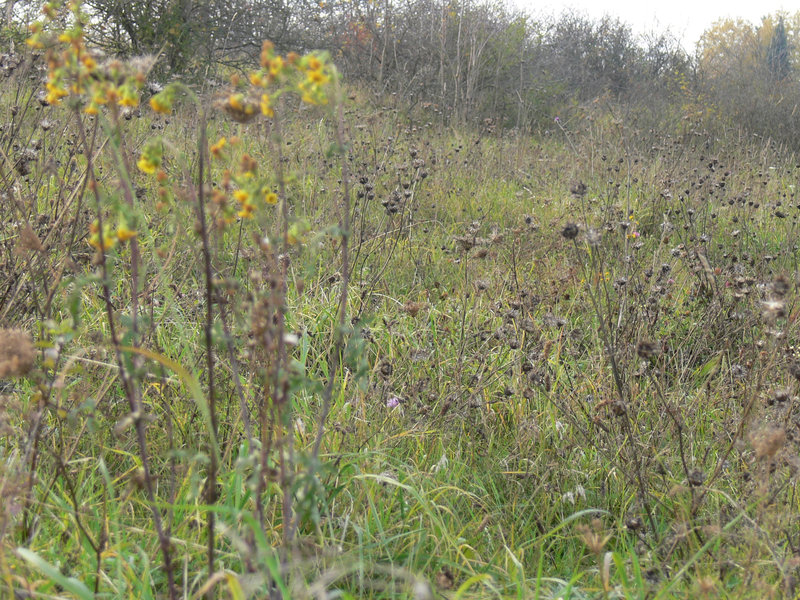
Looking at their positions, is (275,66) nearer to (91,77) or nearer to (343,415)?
(91,77)

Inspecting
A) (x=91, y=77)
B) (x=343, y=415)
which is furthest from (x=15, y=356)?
(x=343, y=415)

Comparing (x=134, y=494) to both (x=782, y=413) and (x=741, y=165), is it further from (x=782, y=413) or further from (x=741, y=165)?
(x=741, y=165)

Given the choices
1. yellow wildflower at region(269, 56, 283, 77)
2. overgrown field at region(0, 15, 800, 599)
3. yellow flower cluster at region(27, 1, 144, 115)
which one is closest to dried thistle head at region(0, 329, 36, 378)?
overgrown field at region(0, 15, 800, 599)

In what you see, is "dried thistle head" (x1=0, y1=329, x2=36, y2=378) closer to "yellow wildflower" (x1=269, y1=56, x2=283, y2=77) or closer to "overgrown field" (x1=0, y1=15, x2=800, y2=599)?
"overgrown field" (x1=0, y1=15, x2=800, y2=599)

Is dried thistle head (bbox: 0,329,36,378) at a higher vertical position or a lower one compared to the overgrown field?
higher

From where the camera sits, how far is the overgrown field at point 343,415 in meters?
1.15

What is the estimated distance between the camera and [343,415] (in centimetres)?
213

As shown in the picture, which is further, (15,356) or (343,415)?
(343,415)

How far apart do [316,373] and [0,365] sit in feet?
4.80

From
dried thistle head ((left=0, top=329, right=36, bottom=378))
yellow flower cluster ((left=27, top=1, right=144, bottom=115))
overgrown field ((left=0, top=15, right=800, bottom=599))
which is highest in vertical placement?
yellow flower cluster ((left=27, top=1, right=144, bottom=115))

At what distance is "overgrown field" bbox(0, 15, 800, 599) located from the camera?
115 centimetres

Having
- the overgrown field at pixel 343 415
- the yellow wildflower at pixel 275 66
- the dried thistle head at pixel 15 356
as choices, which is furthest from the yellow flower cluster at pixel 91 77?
the dried thistle head at pixel 15 356

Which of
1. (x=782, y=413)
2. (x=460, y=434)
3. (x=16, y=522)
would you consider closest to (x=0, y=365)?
(x=16, y=522)

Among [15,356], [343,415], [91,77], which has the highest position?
[91,77]
